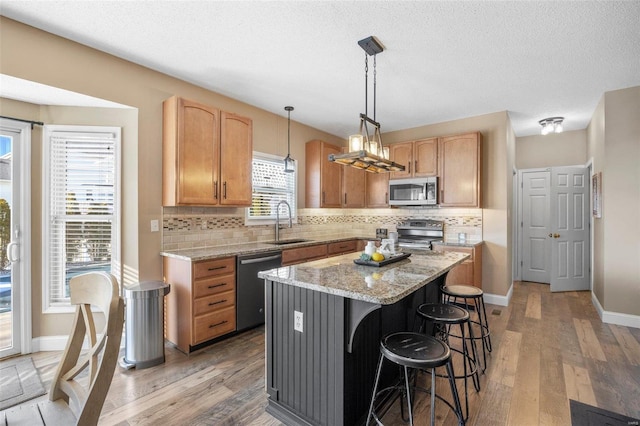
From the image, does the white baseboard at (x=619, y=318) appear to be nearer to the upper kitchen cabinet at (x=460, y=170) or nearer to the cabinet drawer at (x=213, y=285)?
the upper kitchen cabinet at (x=460, y=170)

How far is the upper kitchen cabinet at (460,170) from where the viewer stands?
4.37 meters

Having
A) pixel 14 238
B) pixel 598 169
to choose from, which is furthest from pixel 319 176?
pixel 598 169

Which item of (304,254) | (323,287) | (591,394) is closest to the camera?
(323,287)

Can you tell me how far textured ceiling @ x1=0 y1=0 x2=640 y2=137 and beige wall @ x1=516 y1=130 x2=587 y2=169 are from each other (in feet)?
6.17

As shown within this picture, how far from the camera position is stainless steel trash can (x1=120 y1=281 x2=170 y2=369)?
259cm

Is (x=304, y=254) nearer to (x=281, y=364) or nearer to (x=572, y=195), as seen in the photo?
(x=281, y=364)

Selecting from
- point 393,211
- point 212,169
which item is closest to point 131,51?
point 212,169

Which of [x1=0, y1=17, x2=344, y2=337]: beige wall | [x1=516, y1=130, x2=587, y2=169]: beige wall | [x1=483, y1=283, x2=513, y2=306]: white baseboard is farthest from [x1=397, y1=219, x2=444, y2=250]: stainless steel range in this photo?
[x1=0, y1=17, x2=344, y2=337]: beige wall

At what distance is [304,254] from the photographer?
13.2 ft

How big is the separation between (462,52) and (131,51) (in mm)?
2908

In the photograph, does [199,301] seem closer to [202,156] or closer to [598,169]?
[202,156]

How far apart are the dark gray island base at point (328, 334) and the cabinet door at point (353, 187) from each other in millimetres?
3116

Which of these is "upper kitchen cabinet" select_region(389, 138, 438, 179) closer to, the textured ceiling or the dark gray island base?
the textured ceiling

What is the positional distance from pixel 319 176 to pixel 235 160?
1.69 m
